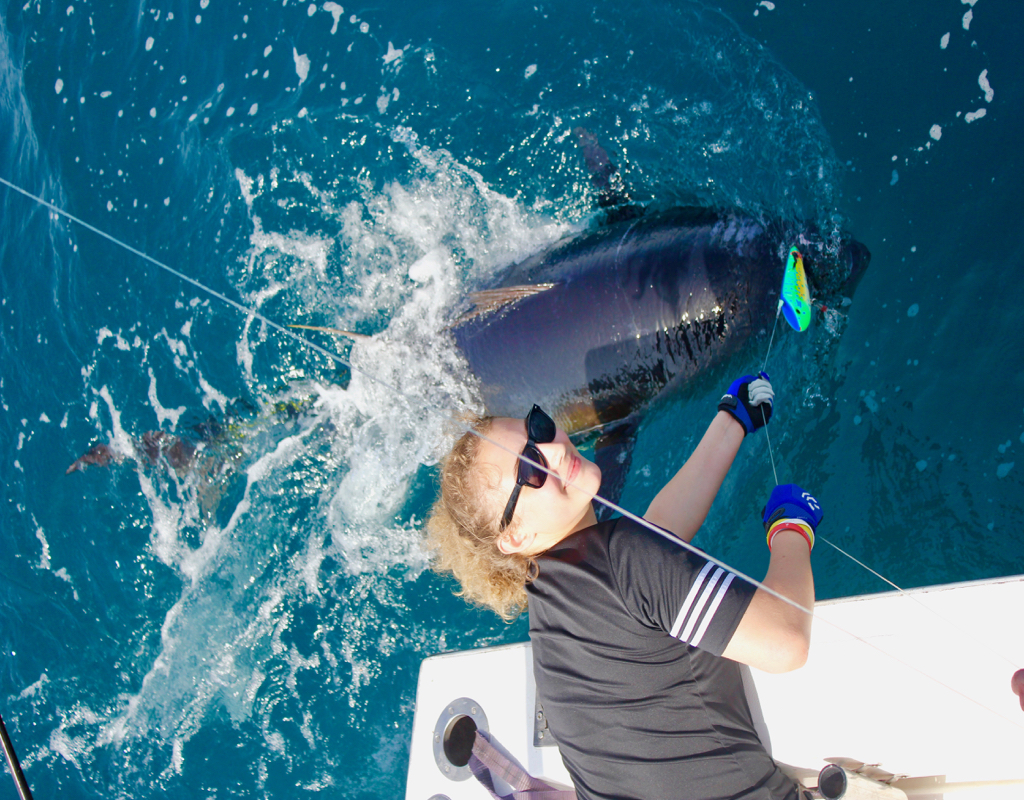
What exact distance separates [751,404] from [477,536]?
1387mm

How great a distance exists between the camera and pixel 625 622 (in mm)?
1771

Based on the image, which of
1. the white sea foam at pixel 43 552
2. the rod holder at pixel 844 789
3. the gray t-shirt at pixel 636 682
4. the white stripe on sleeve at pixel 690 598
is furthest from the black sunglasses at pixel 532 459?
the white sea foam at pixel 43 552

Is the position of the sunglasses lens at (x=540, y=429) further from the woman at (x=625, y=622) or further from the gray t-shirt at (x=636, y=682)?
the gray t-shirt at (x=636, y=682)

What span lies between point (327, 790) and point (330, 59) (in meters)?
4.86

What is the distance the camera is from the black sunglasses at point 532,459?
74.0 inches

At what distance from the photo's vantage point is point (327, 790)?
4039 millimetres

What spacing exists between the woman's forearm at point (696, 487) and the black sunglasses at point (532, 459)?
0.64 m

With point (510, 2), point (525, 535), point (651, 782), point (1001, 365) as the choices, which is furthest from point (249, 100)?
point (1001, 365)

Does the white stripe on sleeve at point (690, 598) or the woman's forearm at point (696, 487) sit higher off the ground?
the woman's forearm at point (696, 487)

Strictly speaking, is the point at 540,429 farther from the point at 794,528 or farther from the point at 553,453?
the point at 794,528

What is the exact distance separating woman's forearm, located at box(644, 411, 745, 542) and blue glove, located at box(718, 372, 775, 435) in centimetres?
8

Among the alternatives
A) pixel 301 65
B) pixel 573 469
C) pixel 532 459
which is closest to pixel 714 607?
pixel 573 469

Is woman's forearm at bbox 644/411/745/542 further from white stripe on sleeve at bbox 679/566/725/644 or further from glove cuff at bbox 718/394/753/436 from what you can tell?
white stripe on sleeve at bbox 679/566/725/644

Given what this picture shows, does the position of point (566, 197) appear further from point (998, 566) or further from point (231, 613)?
point (231, 613)
